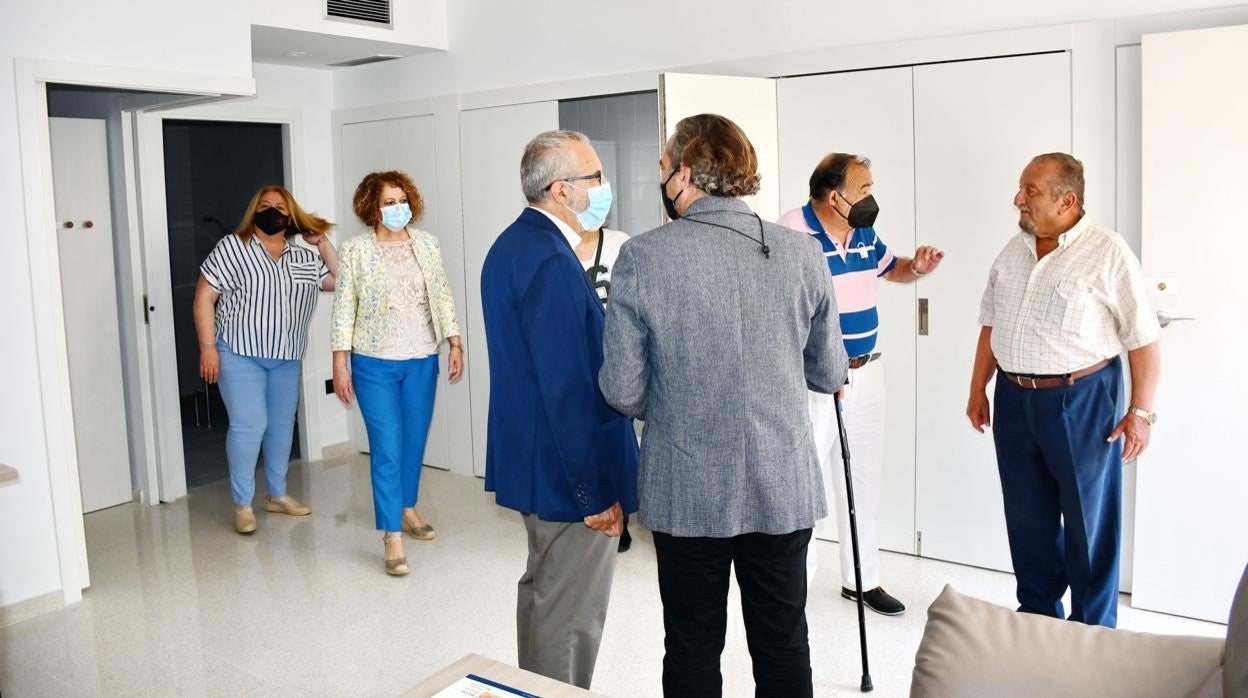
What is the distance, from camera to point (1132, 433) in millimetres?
3240

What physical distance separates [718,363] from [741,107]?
7.92ft

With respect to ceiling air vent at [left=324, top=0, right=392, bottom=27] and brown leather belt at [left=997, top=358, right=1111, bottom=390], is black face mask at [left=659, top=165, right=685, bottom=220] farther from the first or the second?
ceiling air vent at [left=324, top=0, right=392, bottom=27]

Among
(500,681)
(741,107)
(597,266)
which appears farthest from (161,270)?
(500,681)

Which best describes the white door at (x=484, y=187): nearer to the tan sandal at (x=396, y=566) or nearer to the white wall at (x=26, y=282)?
the tan sandal at (x=396, y=566)

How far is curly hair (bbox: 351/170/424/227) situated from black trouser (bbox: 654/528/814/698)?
237 centimetres

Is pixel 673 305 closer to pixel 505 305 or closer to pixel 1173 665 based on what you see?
pixel 505 305

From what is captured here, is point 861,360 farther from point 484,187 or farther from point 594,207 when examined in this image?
point 484,187

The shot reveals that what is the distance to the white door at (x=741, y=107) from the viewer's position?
4168mm

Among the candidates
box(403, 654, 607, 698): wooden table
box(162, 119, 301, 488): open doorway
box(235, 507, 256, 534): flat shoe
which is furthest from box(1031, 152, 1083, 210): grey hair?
box(162, 119, 301, 488): open doorway

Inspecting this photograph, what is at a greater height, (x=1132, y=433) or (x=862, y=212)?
(x=862, y=212)

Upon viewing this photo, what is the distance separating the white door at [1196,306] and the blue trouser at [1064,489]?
0.37m

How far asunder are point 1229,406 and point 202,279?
164 inches

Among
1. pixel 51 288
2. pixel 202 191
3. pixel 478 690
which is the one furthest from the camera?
pixel 202 191

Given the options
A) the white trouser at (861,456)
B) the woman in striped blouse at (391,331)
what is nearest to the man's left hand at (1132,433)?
the white trouser at (861,456)
